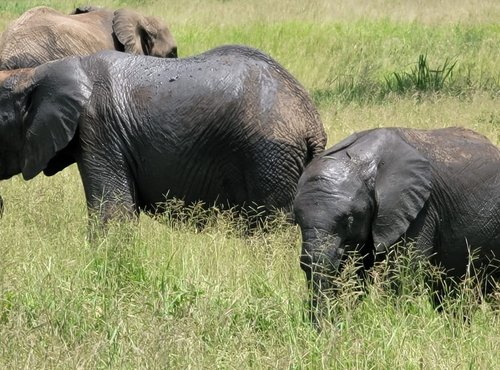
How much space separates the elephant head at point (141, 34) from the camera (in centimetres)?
1340

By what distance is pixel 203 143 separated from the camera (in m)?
7.91

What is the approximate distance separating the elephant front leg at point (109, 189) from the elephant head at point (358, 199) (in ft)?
6.08

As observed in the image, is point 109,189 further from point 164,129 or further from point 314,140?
point 314,140

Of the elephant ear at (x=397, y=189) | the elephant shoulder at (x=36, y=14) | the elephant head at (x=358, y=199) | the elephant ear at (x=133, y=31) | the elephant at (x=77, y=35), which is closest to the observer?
the elephant head at (x=358, y=199)

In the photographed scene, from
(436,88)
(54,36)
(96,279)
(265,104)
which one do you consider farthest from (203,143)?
(436,88)

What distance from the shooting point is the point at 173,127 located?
7926mm

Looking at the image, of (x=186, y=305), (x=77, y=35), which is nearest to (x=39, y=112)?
(x=186, y=305)

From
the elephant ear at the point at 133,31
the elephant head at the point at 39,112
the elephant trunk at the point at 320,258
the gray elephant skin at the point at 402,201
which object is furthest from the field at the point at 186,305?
→ the elephant ear at the point at 133,31

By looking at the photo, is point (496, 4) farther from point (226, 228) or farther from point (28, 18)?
point (226, 228)

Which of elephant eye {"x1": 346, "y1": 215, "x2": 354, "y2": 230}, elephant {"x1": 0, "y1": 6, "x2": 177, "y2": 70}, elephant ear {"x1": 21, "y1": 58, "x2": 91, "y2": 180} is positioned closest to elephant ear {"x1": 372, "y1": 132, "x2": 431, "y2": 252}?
elephant eye {"x1": 346, "y1": 215, "x2": 354, "y2": 230}

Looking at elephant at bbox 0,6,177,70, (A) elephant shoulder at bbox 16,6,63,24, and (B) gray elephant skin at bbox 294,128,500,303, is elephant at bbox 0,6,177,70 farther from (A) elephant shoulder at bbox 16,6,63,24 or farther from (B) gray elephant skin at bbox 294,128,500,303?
(B) gray elephant skin at bbox 294,128,500,303

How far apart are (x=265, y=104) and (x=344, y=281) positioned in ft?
7.00

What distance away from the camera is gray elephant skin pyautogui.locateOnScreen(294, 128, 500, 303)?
20.0 feet

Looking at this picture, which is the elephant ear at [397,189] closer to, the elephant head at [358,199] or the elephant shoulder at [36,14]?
the elephant head at [358,199]
